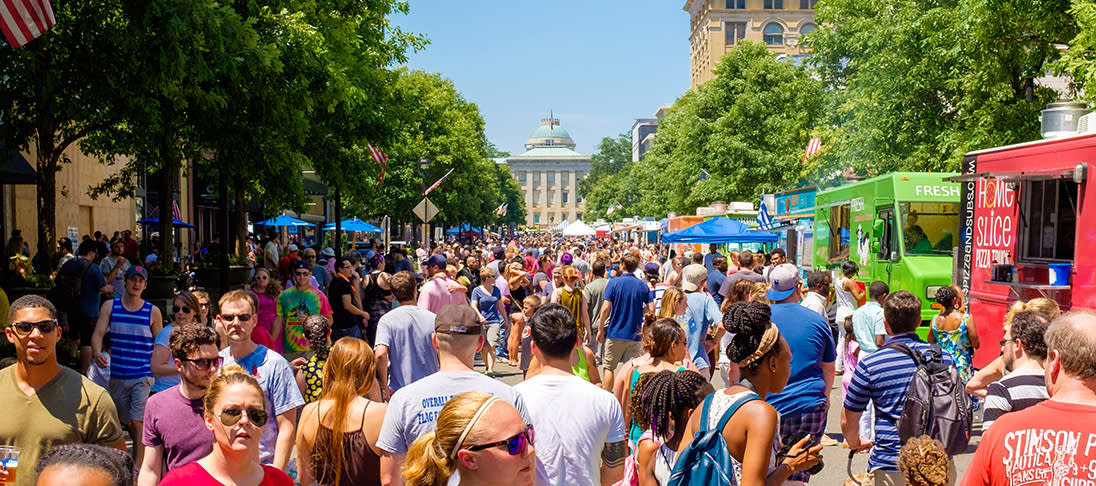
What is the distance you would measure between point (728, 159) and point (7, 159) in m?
36.0

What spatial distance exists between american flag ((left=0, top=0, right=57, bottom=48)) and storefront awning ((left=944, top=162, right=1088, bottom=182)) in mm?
9394

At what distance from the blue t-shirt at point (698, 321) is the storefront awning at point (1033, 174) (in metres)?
3.79

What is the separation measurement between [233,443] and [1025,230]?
9212mm

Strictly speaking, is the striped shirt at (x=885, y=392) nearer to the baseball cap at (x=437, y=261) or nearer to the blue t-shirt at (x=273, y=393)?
the blue t-shirt at (x=273, y=393)

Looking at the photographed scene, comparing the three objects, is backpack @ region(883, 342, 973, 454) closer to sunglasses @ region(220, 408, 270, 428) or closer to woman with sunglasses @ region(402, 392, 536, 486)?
woman with sunglasses @ region(402, 392, 536, 486)

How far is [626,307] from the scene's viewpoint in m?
10.2

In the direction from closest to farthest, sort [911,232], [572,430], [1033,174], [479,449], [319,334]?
[479,449] → [572,430] → [319,334] → [1033,174] → [911,232]

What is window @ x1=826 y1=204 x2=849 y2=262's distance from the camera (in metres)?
18.0

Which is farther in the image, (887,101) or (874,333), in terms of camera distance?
(887,101)

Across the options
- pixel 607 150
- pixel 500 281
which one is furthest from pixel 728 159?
pixel 607 150

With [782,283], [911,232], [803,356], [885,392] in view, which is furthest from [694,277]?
[911,232]

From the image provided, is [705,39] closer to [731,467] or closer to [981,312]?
[981,312]

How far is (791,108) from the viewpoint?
45.2 metres

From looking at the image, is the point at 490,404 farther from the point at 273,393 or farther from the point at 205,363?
the point at 273,393
